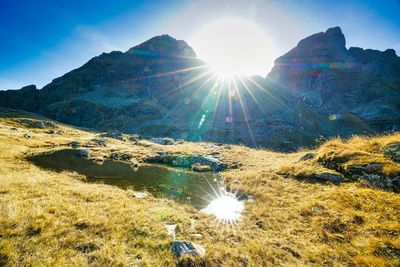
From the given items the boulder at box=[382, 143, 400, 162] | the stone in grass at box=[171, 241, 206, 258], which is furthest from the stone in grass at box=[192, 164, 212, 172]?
the stone in grass at box=[171, 241, 206, 258]

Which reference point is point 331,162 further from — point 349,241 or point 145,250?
point 145,250

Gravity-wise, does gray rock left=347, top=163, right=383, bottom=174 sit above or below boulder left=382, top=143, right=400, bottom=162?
below

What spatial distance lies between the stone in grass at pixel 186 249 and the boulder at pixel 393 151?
535 inches

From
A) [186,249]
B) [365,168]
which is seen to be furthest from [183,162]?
[186,249]

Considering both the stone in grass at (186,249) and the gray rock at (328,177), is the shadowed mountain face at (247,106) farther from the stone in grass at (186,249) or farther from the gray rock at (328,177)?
the stone in grass at (186,249)

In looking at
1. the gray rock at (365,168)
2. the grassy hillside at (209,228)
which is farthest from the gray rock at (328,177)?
the gray rock at (365,168)

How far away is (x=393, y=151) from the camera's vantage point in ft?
44.2

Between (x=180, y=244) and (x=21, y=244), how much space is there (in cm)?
521

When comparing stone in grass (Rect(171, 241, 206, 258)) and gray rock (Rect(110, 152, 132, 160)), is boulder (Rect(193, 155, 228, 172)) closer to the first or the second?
gray rock (Rect(110, 152, 132, 160))

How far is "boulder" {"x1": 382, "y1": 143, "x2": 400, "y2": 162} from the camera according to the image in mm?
12914

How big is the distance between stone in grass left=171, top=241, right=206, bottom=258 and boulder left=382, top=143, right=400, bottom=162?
535 inches

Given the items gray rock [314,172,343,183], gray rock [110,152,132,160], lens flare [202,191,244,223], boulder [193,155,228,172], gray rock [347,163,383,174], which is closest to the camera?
lens flare [202,191,244,223]

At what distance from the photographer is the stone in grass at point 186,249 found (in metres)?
7.20

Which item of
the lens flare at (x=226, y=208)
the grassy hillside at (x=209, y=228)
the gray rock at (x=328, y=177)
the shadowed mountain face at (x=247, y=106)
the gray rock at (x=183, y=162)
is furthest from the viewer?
the shadowed mountain face at (x=247, y=106)
